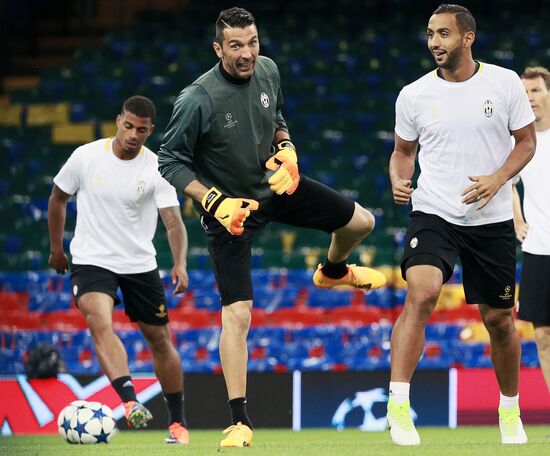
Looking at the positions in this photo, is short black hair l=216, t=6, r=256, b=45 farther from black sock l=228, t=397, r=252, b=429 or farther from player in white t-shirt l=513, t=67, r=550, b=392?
player in white t-shirt l=513, t=67, r=550, b=392

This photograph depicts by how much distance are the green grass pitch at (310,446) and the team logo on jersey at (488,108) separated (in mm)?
1733

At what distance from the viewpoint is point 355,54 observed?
17.3 metres

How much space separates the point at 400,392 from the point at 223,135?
168 cm

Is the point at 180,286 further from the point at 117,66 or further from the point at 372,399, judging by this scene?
the point at 117,66

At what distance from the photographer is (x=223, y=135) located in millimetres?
6652

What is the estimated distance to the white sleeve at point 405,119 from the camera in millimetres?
6586

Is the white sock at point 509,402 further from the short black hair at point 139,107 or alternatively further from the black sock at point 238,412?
the short black hair at point 139,107

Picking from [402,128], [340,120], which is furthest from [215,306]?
[402,128]

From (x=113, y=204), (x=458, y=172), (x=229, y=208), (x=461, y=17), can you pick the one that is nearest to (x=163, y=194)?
(x=113, y=204)

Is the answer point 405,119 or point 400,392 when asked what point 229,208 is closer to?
point 405,119

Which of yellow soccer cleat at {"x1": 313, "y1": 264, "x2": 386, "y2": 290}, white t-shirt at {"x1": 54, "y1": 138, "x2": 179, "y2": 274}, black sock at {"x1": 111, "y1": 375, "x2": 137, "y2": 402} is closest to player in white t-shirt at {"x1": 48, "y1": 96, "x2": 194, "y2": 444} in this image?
white t-shirt at {"x1": 54, "y1": 138, "x2": 179, "y2": 274}

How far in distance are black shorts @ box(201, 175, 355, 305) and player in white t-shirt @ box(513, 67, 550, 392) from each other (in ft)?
4.87

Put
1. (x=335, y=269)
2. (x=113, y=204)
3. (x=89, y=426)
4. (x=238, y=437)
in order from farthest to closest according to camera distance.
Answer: (x=113, y=204), (x=335, y=269), (x=89, y=426), (x=238, y=437)

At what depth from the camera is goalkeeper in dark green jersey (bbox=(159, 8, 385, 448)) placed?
21.4 feet
